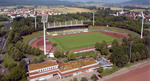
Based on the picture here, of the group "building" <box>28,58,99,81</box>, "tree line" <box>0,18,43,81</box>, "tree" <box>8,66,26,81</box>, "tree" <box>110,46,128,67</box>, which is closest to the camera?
"tree" <box>8,66,26,81</box>

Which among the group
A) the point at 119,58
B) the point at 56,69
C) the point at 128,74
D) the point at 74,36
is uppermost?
the point at 74,36

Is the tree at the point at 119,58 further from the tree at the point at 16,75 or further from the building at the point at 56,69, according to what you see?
the tree at the point at 16,75

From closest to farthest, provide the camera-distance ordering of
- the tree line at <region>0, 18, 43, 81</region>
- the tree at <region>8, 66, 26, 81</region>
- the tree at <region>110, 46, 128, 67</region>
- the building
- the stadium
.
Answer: the tree at <region>8, 66, 26, 81</region> < the tree line at <region>0, 18, 43, 81</region> < the building < the tree at <region>110, 46, 128, 67</region> < the stadium

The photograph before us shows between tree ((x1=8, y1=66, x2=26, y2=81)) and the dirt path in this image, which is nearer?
tree ((x1=8, y1=66, x2=26, y2=81))

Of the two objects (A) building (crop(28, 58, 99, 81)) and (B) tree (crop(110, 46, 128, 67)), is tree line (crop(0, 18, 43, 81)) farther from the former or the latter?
(B) tree (crop(110, 46, 128, 67))

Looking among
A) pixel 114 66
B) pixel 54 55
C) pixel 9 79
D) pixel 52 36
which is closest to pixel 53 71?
pixel 9 79

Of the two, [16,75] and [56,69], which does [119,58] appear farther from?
[16,75]

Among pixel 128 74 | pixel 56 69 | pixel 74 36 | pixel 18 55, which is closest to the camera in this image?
pixel 128 74

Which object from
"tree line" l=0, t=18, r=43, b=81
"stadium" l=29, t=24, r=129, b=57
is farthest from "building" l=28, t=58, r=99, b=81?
"stadium" l=29, t=24, r=129, b=57


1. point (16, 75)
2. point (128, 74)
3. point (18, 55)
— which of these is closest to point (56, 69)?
point (16, 75)

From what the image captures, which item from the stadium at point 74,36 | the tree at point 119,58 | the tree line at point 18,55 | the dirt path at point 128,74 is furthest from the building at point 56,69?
the stadium at point 74,36

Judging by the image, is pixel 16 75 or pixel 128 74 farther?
pixel 128 74
